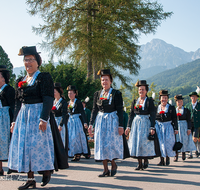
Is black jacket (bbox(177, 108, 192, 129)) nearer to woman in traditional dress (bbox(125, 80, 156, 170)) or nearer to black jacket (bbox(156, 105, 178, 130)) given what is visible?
black jacket (bbox(156, 105, 178, 130))

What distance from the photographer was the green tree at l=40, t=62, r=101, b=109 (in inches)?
700

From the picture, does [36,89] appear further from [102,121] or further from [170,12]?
[170,12]

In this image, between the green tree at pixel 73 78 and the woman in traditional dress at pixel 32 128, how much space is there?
12.6 metres

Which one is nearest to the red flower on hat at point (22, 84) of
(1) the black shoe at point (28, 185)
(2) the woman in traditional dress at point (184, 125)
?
(1) the black shoe at point (28, 185)

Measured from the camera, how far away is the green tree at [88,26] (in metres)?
21.1

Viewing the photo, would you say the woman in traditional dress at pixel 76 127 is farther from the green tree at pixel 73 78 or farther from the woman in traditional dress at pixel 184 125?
the green tree at pixel 73 78

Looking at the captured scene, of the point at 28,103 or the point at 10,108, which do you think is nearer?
the point at 28,103

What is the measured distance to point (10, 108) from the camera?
6.57 meters

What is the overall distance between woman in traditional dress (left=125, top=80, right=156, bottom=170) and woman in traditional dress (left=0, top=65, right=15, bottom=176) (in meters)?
3.06

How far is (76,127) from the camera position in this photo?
958 centimetres

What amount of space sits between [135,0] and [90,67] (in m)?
7.17

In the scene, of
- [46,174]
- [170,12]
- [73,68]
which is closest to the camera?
[46,174]

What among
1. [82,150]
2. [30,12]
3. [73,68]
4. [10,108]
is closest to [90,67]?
[73,68]

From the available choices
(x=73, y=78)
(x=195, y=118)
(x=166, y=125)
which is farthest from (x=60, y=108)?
(x=73, y=78)
